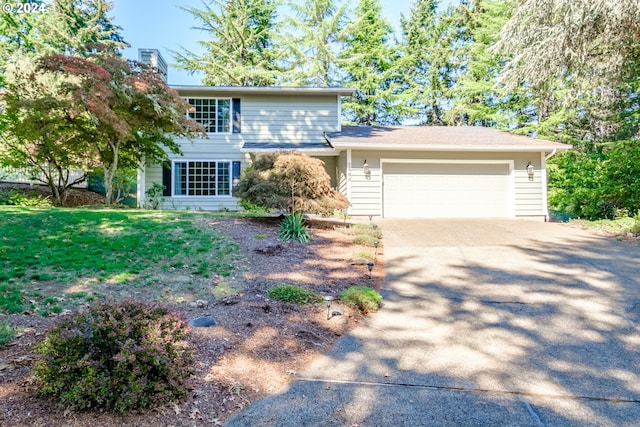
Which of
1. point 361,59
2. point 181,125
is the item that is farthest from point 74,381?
point 361,59

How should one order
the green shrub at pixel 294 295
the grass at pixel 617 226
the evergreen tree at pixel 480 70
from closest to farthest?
1. the green shrub at pixel 294 295
2. the grass at pixel 617 226
3. the evergreen tree at pixel 480 70

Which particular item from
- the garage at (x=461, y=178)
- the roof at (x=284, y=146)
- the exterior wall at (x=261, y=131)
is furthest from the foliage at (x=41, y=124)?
the garage at (x=461, y=178)

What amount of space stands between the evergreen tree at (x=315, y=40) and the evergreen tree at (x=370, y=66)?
78 centimetres

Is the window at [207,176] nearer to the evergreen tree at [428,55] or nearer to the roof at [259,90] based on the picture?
the roof at [259,90]

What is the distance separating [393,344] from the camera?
148 inches

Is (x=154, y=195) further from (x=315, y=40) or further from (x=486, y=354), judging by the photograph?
(x=315, y=40)

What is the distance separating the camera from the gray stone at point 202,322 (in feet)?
12.1

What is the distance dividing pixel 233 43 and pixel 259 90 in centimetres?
1104

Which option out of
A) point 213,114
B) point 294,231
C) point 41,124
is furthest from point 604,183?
point 41,124

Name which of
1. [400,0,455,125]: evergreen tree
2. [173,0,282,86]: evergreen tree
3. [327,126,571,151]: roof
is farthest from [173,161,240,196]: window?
[400,0,455,125]: evergreen tree

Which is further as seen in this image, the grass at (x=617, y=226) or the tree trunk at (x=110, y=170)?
the tree trunk at (x=110, y=170)

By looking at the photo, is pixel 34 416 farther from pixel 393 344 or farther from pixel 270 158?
pixel 270 158

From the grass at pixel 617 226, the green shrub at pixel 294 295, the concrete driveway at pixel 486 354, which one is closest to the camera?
the concrete driveway at pixel 486 354

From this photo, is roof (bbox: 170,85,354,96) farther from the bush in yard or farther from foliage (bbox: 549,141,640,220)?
foliage (bbox: 549,141,640,220)
